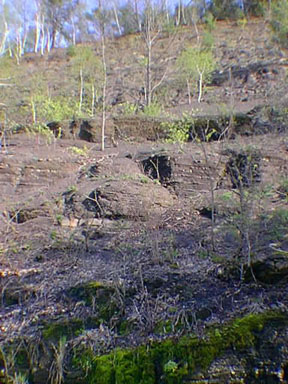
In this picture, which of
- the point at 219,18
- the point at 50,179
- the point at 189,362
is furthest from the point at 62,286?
the point at 219,18

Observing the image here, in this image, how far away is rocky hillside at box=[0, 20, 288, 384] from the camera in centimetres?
281

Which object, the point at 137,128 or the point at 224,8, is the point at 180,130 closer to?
the point at 137,128

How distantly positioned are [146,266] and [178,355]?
55.2 inches

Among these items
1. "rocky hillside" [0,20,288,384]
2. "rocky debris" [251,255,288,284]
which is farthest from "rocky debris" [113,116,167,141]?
"rocky debris" [251,255,288,284]

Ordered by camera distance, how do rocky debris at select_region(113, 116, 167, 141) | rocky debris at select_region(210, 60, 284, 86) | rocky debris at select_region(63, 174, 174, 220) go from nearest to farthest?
1. rocky debris at select_region(63, 174, 174, 220)
2. rocky debris at select_region(113, 116, 167, 141)
3. rocky debris at select_region(210, 60, 284, 86)

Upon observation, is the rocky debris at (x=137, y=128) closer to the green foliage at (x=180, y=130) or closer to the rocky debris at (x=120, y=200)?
the green foliage at (x=180, y=130)

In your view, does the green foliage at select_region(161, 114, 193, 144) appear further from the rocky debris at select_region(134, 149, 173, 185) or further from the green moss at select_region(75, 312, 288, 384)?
the green moss at select_region(75, 312, 288, 384)

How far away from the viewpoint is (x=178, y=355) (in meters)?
2.79

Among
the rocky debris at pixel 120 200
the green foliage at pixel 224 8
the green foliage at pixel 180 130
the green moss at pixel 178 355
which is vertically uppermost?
the green foliage at pixel 224 8

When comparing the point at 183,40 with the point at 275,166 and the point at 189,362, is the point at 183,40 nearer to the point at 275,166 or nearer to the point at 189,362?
the point at 275,166

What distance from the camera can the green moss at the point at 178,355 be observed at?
272 centimetres

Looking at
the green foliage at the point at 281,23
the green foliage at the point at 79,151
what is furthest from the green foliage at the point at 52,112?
the green foliage at the point at 281,23

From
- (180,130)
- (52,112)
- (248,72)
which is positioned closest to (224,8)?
(248,72)

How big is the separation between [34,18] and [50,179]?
3270cm
